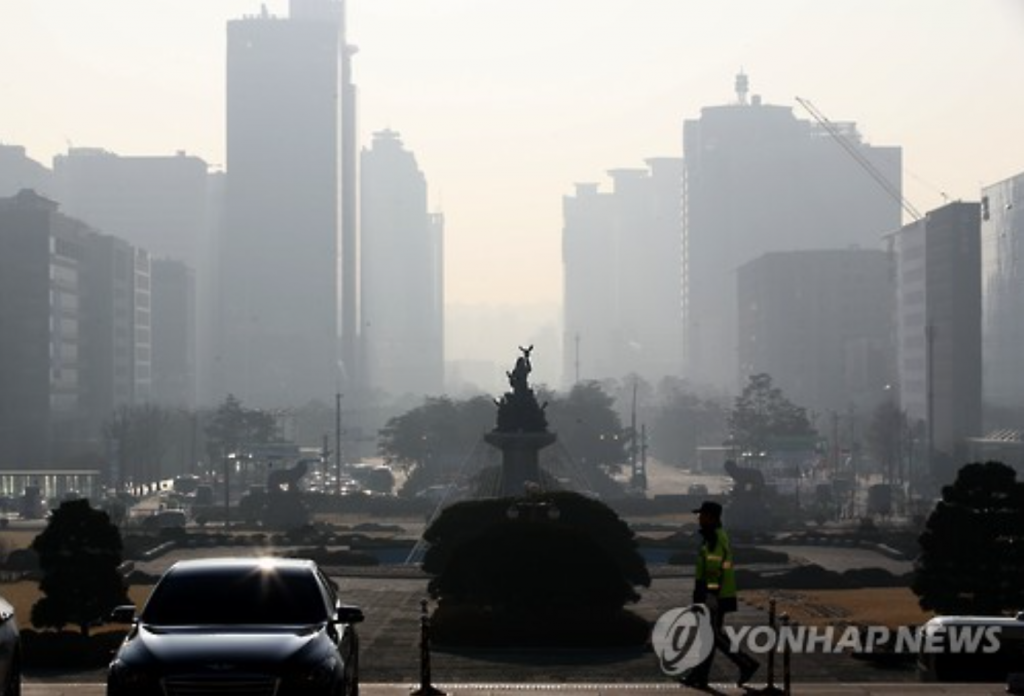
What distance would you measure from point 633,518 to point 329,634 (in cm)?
12826

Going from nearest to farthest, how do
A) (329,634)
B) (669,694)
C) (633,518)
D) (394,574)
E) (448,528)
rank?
(329,634) < (669,694) < (448,528) < (394,574) < (633,518)

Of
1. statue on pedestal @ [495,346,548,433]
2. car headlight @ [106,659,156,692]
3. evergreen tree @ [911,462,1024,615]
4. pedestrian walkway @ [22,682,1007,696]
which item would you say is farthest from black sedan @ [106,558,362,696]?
statue on pedestal @ [495,346,548,433]

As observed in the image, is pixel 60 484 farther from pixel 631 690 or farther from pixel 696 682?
pixel 696 682

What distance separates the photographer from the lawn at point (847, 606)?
6819 centimetres

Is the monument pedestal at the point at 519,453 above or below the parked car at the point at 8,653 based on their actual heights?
above

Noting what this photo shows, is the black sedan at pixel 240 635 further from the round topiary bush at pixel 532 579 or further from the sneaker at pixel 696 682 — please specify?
the round topiary bush at pixel 532 579

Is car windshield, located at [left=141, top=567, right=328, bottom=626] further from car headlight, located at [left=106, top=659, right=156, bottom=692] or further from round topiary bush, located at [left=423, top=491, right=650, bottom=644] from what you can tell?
round topiary bush, located at [left=423, top=491, right=650, bottom=644]

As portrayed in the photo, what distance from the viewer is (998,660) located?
39781 millimetres

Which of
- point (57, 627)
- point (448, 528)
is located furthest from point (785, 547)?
point (57, 627)

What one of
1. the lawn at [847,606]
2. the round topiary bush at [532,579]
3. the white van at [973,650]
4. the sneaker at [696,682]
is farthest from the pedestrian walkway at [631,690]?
the lawn at [847,606]

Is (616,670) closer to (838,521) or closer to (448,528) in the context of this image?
(448,528)

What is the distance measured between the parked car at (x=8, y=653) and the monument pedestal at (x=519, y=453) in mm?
78601

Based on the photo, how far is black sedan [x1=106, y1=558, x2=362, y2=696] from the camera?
67.0ft

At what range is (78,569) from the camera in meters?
61.2
